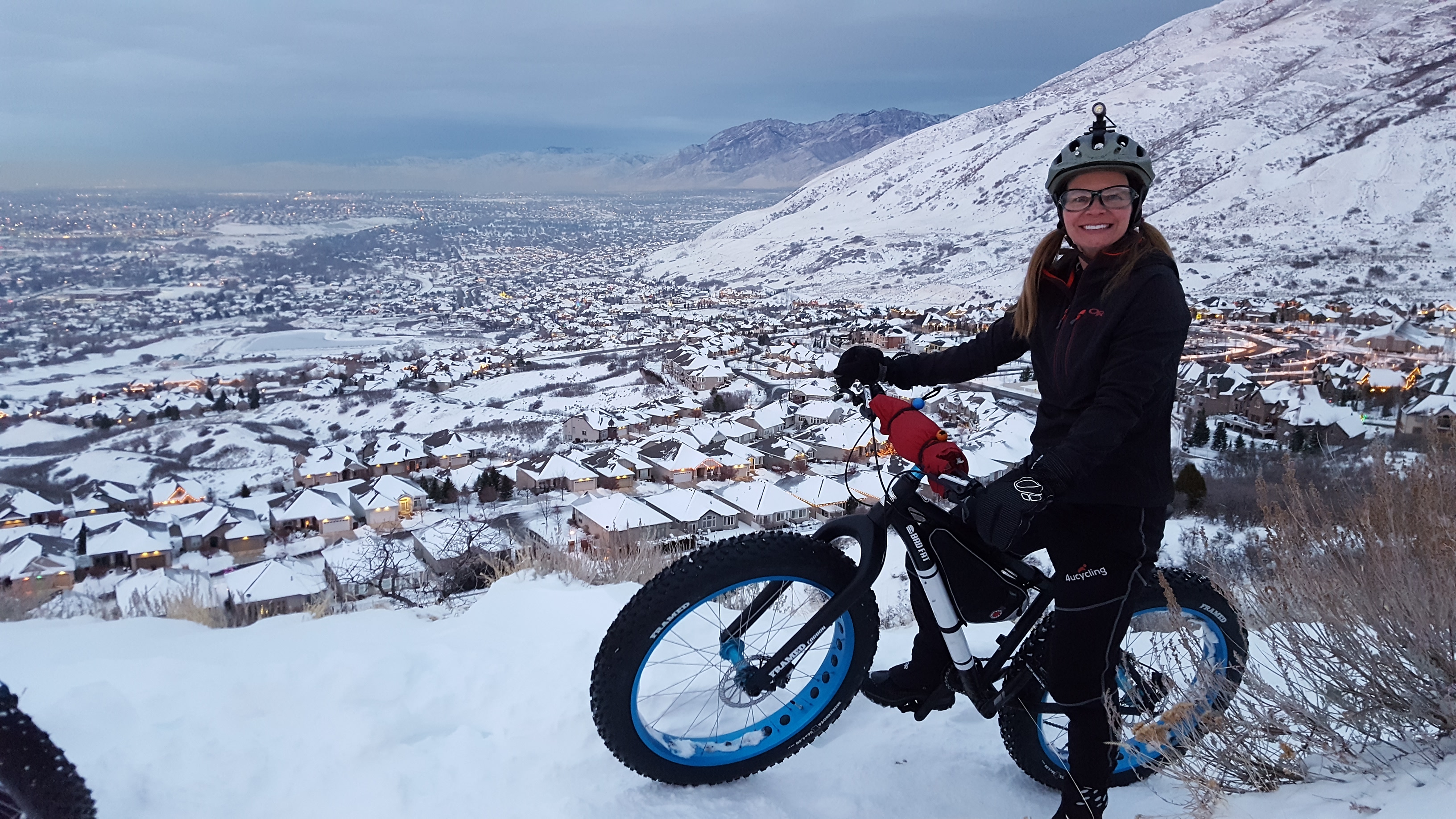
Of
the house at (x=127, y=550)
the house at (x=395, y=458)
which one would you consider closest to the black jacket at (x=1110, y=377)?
the house at (x=127, y=550)

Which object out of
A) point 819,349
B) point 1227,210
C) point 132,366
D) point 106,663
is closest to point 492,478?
point 106,663

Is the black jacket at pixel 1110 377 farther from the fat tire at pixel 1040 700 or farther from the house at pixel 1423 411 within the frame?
the house at pixel 1423 411

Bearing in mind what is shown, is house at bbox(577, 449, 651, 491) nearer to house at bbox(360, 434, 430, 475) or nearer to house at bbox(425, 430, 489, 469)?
house at bbox(425, 430, 489, 469)

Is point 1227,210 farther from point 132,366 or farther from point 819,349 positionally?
point 132,366

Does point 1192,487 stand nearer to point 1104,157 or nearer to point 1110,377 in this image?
point 1104,157

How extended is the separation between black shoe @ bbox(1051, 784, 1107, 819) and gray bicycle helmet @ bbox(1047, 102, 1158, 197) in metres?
1.91

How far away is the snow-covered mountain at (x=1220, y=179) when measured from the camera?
74.2 m

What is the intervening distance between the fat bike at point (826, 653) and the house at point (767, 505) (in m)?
16.3

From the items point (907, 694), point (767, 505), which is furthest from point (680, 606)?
point (767, 505)

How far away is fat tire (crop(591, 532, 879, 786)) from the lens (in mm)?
2383

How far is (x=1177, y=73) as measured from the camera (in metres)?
132

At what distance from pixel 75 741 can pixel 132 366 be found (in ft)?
202

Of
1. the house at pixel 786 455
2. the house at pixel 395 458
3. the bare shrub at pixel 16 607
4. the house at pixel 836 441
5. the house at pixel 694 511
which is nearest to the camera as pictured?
the bare shrub at pixel 16 607

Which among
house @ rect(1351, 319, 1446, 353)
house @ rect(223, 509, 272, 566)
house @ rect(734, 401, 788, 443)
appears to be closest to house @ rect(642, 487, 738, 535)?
house @ rect(223, 509, 272, 566)
